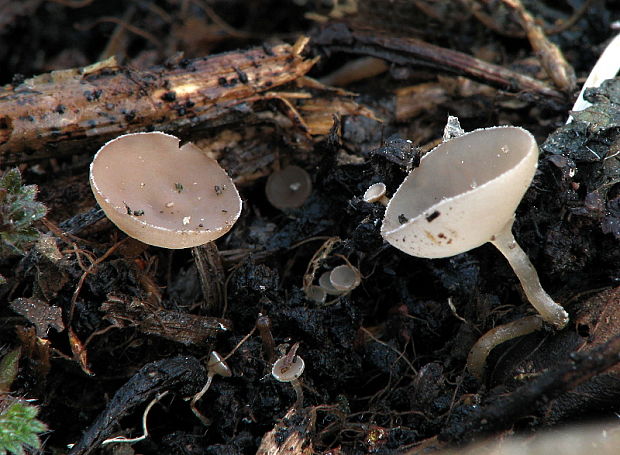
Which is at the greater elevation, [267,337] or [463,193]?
[463,193]

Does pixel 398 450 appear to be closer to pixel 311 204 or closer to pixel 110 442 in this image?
pixel 110 442

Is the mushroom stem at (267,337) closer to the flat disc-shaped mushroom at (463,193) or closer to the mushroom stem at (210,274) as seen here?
the mushroom stem at (210,274)

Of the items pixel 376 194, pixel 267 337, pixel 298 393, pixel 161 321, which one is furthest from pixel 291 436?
pixel 376 194

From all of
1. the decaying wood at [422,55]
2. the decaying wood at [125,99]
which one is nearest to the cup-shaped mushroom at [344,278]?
the decaying wood at [125,99]

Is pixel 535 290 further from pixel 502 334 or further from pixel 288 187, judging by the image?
pixel 288 187

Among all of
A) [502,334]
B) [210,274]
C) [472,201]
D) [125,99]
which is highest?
[472,201]

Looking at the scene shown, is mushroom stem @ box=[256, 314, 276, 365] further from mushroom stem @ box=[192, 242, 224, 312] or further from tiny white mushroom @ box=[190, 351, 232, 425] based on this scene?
mushroom stem @ box=[192, 242, 224, 312]

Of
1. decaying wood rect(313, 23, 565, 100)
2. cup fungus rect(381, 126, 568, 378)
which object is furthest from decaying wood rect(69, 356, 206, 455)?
decaying wood rect(313, 23, 565, 100)
